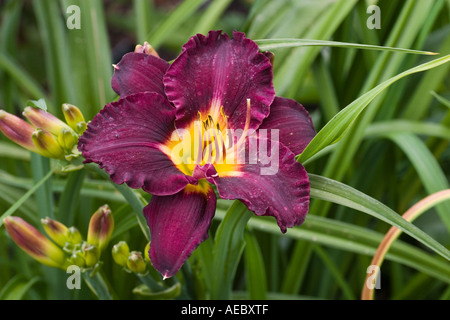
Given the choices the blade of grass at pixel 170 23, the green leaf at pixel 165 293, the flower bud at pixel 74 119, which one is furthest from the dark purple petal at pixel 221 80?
the blade of grass at pixel 170 23

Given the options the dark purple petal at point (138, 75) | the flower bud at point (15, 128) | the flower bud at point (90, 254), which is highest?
the dark purple petal at point (138, 75)

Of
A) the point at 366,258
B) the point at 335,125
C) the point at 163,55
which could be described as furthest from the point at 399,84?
the point at 163,55

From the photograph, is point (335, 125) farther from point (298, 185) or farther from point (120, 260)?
point (120, 260)

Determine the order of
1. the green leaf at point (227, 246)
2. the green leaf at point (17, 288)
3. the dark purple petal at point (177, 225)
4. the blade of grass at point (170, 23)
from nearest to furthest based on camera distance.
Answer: the dark purple petal at point (177, 225) → the green leaf at point (227, 246) → the green leaf at point (17, 288) → the blade of grass at point (170, 23)

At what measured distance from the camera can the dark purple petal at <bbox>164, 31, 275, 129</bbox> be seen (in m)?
0.52

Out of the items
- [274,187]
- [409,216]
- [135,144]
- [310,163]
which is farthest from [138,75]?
[310,163]

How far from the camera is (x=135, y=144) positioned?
490 mm

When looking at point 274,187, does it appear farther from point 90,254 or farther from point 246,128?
point 90,254

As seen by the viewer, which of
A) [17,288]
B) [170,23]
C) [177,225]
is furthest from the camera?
[170,23]

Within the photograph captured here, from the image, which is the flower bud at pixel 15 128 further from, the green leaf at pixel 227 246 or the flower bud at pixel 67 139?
the green leaf at pixel 227 246

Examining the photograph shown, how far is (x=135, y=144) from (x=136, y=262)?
153 millimetres

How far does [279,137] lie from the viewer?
0.53 metres

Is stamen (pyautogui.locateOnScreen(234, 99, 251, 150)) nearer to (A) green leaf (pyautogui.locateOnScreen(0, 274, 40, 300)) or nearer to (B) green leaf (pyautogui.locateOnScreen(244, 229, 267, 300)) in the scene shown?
(B) green leaf (pyautogui.locateOnScreen(244, 229, 267, 300))

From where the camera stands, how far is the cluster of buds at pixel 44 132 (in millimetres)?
536
